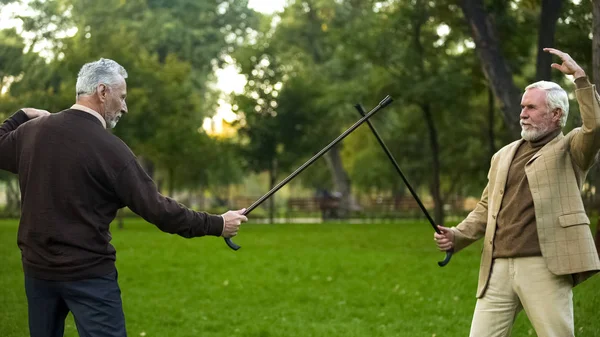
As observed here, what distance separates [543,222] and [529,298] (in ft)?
1.46

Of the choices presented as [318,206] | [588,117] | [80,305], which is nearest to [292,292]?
[588,117]

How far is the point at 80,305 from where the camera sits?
4863 millimetres

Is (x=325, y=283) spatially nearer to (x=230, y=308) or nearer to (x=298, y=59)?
(x=230, y=308)

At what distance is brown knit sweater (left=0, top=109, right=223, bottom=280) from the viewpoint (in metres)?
4.83

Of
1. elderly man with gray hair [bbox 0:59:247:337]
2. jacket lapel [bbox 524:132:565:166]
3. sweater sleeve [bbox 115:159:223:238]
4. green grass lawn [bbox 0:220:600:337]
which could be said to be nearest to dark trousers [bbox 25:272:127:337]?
elderly man with gray hair [bbox 0:59:247:337]

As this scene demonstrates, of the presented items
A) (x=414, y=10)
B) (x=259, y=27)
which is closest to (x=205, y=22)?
(x=259, y=27)

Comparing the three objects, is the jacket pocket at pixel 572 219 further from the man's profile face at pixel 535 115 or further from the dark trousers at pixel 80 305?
the dark trousers at pixel 80 305

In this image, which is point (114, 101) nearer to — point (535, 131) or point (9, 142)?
point (9, 142)

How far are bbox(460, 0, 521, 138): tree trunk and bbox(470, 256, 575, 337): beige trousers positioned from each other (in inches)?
504

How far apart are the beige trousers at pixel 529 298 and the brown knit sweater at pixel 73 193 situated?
2.08 m

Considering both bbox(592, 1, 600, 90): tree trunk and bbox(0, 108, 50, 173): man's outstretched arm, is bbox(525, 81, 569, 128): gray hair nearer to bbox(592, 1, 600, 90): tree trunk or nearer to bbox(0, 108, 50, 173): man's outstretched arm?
bbox(0, 108, 50, 173): man's outstretched arm

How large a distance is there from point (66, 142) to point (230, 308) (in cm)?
764

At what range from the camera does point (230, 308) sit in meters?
12.2

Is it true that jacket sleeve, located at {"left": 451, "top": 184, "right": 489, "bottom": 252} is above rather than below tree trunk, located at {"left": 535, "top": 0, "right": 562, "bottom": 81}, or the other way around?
→ below
